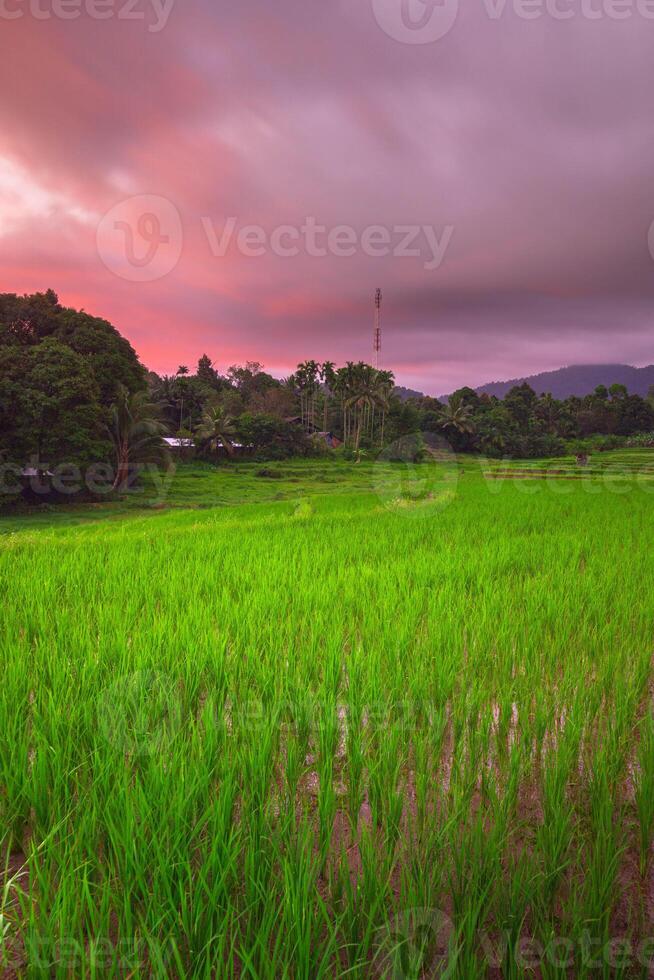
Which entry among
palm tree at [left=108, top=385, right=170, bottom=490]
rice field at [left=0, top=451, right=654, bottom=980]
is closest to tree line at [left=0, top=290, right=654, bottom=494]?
palm tree at [left=108, top=385, right=170, bottom=490]

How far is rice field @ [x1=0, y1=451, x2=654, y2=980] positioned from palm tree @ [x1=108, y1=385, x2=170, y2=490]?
15885mm

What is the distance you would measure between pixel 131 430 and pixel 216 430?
12.7 metres

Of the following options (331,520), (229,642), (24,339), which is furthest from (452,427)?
(229,642)

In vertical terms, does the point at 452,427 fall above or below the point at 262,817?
above

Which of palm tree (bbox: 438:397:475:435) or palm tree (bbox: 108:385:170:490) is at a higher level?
palm tree (bbox: 438:397:475:435)

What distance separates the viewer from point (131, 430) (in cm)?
1962

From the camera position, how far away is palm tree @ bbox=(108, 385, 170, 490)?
19433 millimetres

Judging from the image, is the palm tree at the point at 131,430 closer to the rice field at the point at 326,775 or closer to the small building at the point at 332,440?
the rice field at the point at 326,775

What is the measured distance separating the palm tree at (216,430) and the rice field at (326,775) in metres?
28.2

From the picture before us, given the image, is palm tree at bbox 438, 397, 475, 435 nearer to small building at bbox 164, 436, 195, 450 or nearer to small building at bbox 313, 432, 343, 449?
small building at bbox 313, 432, 343, 449

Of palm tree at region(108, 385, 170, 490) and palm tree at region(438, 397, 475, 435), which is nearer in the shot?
palm tree at region(108, 385, 170, 490)

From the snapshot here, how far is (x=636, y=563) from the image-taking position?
17.2 ft

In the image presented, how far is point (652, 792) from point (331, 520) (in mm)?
7672

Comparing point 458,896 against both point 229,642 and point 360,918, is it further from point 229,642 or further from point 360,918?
point 229,642
